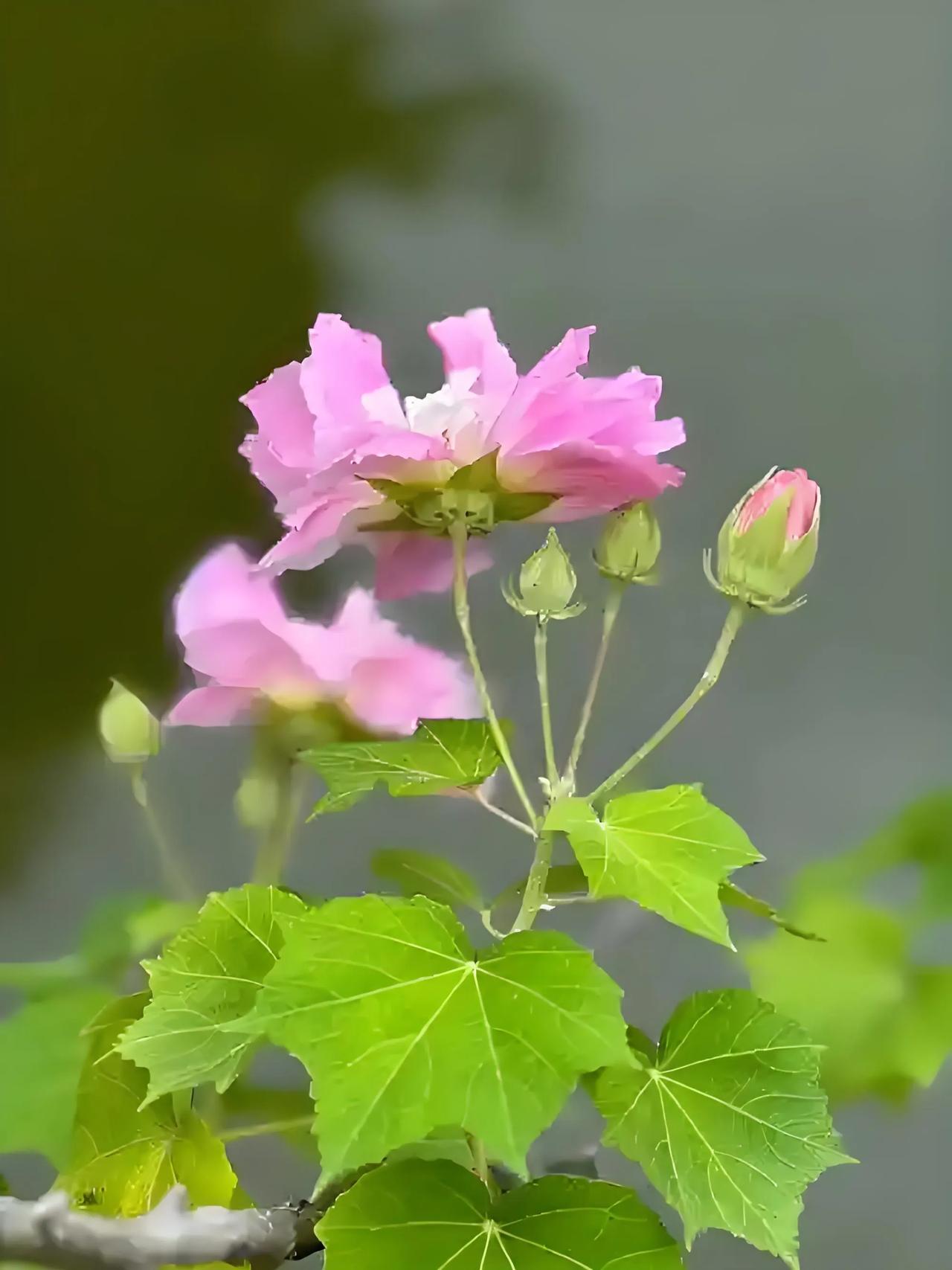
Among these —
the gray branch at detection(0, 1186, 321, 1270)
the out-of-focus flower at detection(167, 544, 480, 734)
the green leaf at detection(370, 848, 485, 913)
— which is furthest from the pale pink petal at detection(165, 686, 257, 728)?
the gray branch at detection(0, 1186, 321, 1270)

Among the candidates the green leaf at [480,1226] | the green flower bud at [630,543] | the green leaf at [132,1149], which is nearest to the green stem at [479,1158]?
the green leaf at [480,1226]

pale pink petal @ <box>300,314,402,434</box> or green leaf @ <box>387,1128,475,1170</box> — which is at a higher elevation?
pale pink petal @ <box>300,314,402,434</box>

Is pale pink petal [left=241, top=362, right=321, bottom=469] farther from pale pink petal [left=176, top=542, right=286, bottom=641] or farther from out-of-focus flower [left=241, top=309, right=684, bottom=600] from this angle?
pale pink petal [left=176, top=542, right=286, bottom=641]

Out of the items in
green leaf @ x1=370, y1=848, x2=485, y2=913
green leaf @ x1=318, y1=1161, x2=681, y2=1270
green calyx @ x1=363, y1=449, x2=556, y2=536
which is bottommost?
green leaf @ x1=370, y1=848, x2=485, y2=913

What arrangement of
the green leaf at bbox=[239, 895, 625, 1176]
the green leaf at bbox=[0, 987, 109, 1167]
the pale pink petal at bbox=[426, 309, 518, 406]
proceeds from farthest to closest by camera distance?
the green leaf at bbox=[0, 987, 109, 1167]
the pale pink petal at bbox=[426, 309, 518, 406]
the green leaf at bbox=[239, 895, 625, 1176]

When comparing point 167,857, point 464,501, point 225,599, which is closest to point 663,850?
point 464,501

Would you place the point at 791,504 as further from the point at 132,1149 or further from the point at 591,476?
the point at 132,1149
